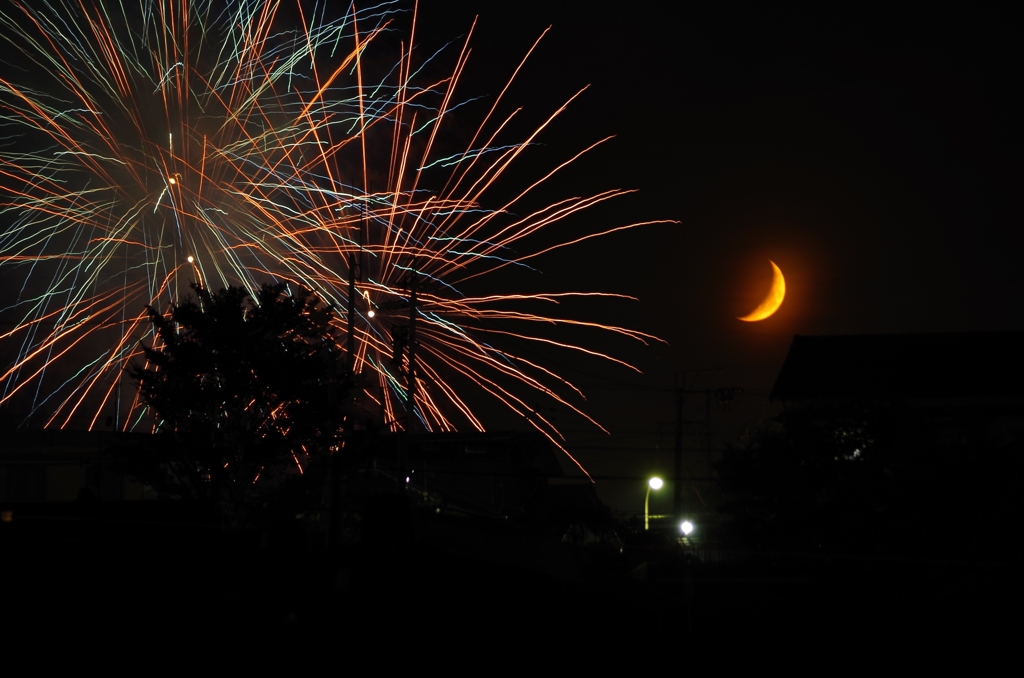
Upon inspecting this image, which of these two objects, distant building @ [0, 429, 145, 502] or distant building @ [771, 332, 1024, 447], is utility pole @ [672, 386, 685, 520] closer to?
distant building @ [771, 332, 1024, 447]

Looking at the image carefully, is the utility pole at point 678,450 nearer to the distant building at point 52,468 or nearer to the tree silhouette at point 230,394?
the tree silhouette at point 230,394

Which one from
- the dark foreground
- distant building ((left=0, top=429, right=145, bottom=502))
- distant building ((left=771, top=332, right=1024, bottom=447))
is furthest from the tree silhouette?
distant building ((left=771, top=332, right=1024, bottom=447))

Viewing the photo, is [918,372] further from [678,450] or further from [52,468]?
[52,468]

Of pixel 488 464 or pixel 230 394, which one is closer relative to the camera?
pixel 230 394

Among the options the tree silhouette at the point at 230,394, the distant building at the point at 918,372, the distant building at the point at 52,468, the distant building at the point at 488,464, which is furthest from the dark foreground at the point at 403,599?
the distant building at the point at 488,464

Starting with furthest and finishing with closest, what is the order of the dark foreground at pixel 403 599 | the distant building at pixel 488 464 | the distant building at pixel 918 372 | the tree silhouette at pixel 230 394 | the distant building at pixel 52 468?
the distant building at pixel 488 464 → the distant building at pixel 52 468 → the distant building at pixel 918 372 → the tree silhouette at pixel 230 394 → the dark foreground at pixel 403 599

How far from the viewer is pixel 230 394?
29.2 m

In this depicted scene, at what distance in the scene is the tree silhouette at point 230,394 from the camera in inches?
1150

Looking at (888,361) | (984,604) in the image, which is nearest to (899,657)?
(984,604)

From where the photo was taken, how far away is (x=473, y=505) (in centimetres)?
4072

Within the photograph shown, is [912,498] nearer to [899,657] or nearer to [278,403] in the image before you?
[899,657]

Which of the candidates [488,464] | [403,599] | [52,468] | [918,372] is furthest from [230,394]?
[918,372]

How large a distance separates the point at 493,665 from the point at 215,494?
77.1 ft

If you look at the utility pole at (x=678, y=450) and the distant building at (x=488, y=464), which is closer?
the utility pole at (x=678, y=450)
